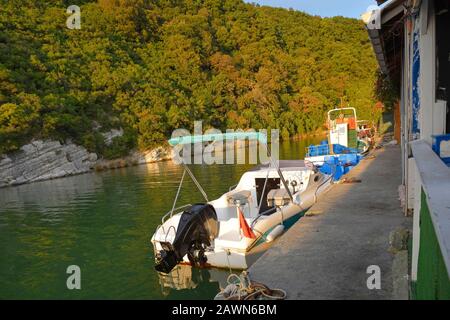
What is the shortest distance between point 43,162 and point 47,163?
33 cm

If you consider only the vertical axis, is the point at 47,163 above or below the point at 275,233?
above

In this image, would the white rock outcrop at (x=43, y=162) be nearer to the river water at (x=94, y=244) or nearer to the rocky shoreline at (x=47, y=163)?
the rocky shoreline at (x=47, y=163)

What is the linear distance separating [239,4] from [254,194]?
83.2m

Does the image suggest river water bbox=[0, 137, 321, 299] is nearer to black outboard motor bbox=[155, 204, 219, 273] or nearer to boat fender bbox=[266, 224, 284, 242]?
black outboard motor bbox=[155, 204, 219, 273]

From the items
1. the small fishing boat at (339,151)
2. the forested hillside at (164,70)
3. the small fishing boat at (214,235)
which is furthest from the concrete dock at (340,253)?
the forested hillside at (164,70)

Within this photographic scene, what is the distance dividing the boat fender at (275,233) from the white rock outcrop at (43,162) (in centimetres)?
2621

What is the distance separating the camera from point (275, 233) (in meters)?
7.61

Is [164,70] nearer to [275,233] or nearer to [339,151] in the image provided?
[339,151]

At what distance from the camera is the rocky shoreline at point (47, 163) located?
2861 cm

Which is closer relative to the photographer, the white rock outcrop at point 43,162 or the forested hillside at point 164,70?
the white rock outcrop at point 43,162

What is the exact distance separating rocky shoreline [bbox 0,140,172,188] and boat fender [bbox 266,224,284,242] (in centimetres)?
2621

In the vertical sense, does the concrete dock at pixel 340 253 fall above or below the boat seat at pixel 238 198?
below

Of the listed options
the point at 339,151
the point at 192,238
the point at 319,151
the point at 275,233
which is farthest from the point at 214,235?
the point at 319,151

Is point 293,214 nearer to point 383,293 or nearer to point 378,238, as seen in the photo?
point 378,238
